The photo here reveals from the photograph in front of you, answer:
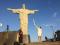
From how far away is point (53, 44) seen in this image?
36.7ft

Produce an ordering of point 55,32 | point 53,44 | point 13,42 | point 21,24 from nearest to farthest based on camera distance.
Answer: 1. point 53,44
2. point 13,42
3. point 55,32
4. point 21,24

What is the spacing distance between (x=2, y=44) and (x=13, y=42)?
77cm

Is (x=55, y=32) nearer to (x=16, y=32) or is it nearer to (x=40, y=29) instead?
(x=40, y=29)

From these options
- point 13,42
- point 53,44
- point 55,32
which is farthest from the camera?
point 55,32

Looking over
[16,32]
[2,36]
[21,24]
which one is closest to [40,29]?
[16,32]

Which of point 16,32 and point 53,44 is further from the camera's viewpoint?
point 16,32

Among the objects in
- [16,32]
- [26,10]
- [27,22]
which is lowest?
[16,32]

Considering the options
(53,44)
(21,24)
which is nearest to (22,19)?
(21,24)

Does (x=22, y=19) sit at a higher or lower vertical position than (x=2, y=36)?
higher

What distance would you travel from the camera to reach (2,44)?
40.7 feet

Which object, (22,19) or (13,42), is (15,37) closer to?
(13,42)

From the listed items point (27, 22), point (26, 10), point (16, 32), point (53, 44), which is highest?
point (26, 10)

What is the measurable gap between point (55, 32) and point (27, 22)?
3.83 metres

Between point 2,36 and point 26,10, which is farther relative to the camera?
point 26,10
